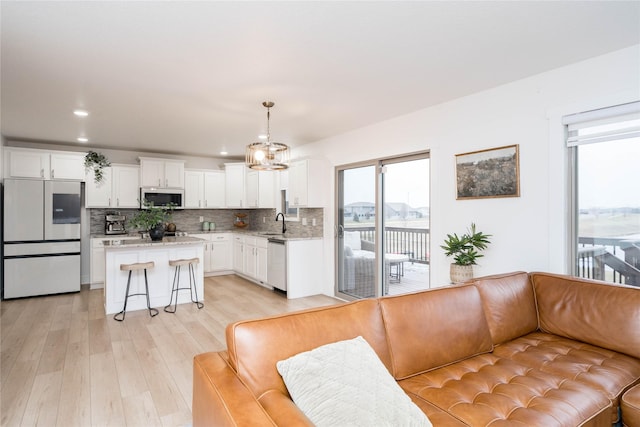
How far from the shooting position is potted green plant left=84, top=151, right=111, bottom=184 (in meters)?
5.79

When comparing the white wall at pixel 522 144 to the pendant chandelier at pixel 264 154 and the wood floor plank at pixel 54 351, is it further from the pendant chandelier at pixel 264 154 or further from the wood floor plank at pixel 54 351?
the wood floor plank at pixel 54 351

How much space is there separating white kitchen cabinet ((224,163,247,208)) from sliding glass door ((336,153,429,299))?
9.28 ft

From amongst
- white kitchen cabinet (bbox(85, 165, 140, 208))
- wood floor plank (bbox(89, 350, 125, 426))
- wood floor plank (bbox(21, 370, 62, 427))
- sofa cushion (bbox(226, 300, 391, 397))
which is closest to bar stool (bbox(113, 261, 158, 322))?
wood floor plank (bbox(89, 350, 125, 426))

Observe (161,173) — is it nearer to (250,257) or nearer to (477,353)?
(250,257)

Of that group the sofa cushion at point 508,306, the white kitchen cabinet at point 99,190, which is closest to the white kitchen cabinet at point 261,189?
the white kitchen cabinet at point 99,190

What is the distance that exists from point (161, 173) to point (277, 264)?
3.03 meters

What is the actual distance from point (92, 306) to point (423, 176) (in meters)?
4.81

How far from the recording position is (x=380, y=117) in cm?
419

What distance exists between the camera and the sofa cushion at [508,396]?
4.57 ft

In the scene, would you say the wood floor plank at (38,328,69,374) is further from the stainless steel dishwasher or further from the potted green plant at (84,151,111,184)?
the potted green plant at (84,151,111,184)

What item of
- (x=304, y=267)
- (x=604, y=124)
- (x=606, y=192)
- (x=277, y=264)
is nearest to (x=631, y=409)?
(x=606, y=192)

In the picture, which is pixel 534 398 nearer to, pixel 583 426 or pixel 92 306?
pixel 583 426

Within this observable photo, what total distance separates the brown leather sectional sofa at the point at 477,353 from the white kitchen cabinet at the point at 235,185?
5.71 metres

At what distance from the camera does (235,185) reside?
7.19 meters
